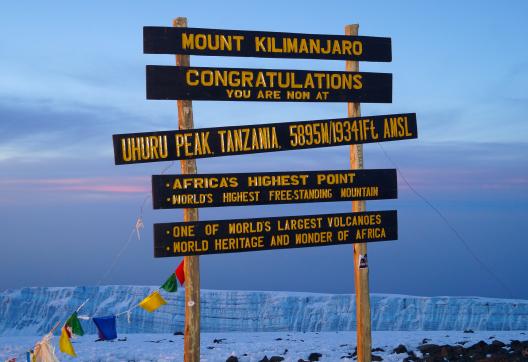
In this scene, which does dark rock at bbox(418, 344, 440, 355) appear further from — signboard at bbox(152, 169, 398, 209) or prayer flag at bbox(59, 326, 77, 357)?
prayer flag at bbox(59, 326, 77, 357)

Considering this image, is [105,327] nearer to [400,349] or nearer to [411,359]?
[411,359]

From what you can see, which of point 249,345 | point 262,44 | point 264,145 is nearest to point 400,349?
point 249,345

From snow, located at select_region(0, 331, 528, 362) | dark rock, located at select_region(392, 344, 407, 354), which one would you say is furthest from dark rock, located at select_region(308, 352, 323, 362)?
dark rock, located at select_region(392, 344, 407, 354)

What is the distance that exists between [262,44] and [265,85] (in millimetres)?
735

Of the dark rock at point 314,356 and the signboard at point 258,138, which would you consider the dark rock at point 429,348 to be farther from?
the signboard at point 258,138

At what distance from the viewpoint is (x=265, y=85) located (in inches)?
442

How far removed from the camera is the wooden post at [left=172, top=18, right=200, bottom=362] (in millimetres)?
10781

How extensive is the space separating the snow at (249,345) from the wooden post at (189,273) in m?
4.01

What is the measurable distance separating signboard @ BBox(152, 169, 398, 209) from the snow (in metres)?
4.59

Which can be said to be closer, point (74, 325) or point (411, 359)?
point (74, 325)

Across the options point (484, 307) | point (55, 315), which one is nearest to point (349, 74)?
point (484, 307)

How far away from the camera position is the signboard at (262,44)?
1069 centimetres

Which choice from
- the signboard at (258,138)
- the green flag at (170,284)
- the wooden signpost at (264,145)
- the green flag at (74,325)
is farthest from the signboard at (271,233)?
the green flag at (74,325)

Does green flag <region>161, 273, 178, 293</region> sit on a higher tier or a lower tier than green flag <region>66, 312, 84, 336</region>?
higher
